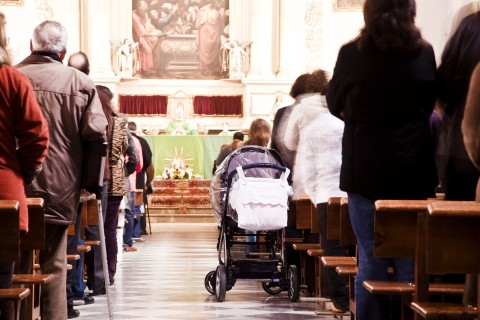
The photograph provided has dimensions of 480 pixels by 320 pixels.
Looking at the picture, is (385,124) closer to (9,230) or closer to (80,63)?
(9,230)

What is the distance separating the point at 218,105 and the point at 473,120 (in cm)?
2373

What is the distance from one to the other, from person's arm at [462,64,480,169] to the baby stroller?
4.21 metres

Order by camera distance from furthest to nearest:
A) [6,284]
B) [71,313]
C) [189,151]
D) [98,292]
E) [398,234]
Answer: [189,151]
[98,292]
[71,313]
[6,284]
[398,234]

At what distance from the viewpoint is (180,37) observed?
27609 mm

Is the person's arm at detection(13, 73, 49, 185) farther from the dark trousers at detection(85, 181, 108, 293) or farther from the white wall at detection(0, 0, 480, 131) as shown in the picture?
the white wall at detection(0, 0, 480, 131)

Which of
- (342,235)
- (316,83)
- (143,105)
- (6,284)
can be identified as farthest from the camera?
(143,105)

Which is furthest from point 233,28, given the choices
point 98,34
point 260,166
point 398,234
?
point 398,234

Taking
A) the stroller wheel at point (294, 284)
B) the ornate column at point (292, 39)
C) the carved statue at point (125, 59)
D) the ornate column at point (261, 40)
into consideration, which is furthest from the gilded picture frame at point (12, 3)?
the stroller wheel at point (294, 284)

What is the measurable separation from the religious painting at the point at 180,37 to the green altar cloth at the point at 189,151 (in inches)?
200

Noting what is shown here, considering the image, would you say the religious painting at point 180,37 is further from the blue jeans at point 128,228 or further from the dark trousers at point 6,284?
the dark trousers at point 6,284

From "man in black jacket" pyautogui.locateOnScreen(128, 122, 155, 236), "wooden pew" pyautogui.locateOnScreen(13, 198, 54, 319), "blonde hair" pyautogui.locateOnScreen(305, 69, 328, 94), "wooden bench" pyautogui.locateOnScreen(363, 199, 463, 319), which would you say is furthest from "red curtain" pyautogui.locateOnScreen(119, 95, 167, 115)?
"wooden bench" pyautogui.locateOnScreen(363, 199, 463, 319)

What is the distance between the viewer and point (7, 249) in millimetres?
4188

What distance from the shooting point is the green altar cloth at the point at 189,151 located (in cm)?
2250

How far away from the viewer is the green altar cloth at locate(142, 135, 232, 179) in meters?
22.5
